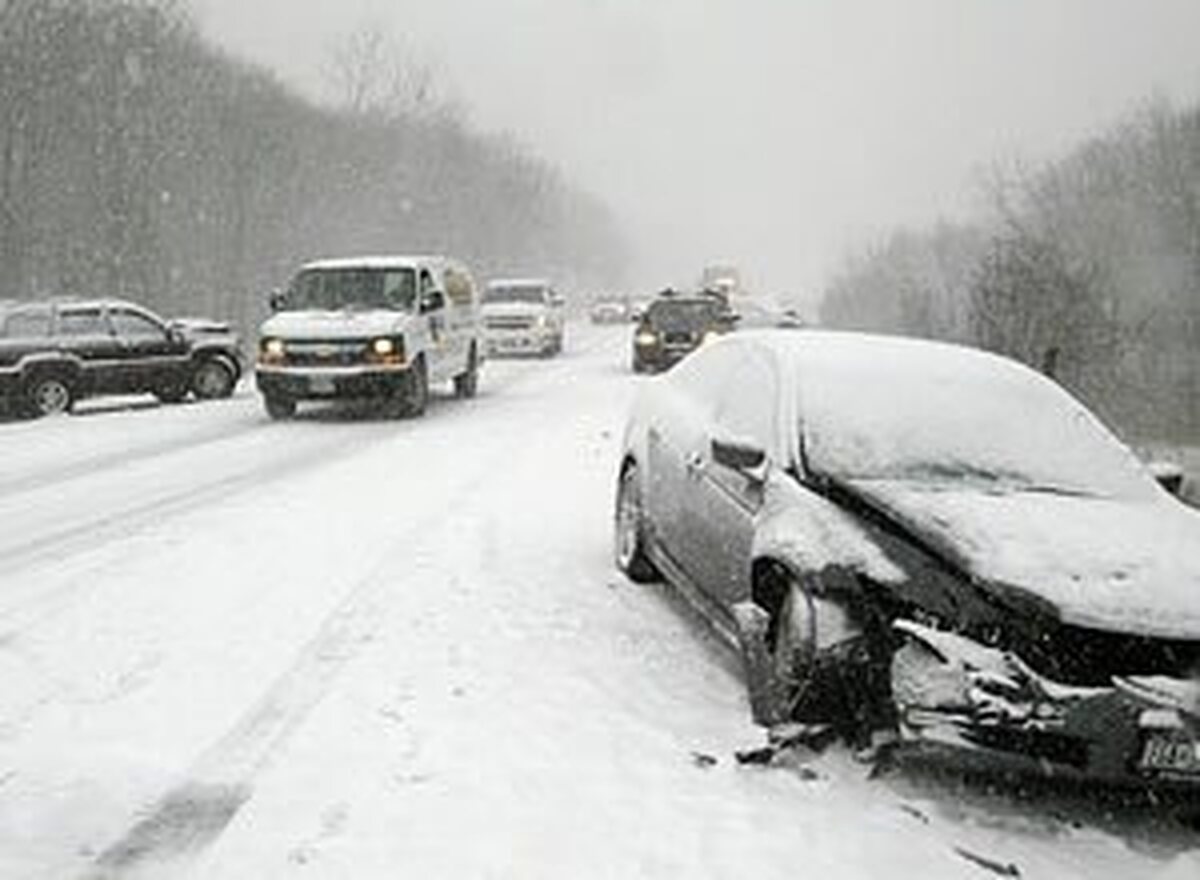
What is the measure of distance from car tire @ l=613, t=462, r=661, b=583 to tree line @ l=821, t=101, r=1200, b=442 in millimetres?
8901

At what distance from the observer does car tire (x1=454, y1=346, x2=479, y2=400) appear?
75.2 feet

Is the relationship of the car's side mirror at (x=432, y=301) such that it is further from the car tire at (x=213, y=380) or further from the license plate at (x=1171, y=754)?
the license plate at (x=1171, y=754)

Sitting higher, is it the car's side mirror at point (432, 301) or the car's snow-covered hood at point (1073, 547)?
the car's side mirror at point (432, 301)

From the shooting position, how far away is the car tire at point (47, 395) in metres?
20.5

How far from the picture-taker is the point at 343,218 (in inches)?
2667

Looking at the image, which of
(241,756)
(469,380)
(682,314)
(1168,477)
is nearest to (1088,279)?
(682,314)

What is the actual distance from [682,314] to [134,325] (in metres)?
11.4

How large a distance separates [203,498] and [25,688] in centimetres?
586

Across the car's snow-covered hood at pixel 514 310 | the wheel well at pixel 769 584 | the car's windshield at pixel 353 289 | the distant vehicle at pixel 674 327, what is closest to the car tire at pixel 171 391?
the car's windshield at pixel 353 289

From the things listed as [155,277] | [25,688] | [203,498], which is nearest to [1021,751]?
[25,688]

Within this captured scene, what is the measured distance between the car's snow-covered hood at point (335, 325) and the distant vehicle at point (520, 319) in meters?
15.1

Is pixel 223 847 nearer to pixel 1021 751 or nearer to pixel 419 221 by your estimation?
pixel 1021 751

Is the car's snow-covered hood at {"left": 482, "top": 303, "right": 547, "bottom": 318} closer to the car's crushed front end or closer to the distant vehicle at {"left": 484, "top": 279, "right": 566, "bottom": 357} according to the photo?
the distant vehicle at {"left": 484, "top": 279, "right": 566, "bottom": 357}

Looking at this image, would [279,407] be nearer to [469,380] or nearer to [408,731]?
[469,380]
